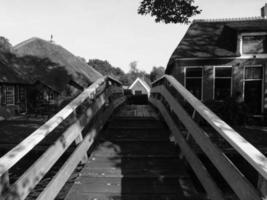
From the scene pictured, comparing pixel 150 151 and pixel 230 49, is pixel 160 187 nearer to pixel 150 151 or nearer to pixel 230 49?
pixel 150 151

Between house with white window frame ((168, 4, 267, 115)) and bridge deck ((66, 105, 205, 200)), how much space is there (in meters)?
9.89

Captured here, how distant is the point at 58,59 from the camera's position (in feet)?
80.5

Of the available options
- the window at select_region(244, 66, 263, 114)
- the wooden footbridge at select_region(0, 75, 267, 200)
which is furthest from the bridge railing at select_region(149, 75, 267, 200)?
the window at select_region(244, 66, 263, 114)

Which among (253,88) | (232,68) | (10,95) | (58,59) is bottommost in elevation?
(10,95)

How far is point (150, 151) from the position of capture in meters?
3.74

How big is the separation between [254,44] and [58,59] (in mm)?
18224

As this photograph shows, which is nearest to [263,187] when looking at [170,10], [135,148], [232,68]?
[135,148]

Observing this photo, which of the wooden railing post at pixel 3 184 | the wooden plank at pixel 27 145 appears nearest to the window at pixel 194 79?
the wooden plank at pixel 27 145

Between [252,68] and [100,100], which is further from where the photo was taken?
[252,68]

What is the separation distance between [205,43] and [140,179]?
13.0 m

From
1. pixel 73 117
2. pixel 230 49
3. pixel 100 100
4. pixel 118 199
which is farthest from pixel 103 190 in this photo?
pixel 230 49

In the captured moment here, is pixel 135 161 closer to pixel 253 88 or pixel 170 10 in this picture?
pixel 170 10

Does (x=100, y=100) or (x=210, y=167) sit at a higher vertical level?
(x=100, y=100)

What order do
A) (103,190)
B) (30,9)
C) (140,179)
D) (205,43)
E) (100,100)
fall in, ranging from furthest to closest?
1. (205,43)
2. (30,9)
3. (100,100)
4. (140,179)
5. (103,190)
